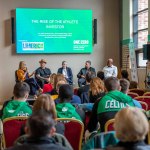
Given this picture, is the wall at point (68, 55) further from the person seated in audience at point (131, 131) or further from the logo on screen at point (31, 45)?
the person seated in audience at point (131, 131)

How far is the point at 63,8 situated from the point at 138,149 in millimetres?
11439

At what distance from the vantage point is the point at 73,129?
3404 millimetres

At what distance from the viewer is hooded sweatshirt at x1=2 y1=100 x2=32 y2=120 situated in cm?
366

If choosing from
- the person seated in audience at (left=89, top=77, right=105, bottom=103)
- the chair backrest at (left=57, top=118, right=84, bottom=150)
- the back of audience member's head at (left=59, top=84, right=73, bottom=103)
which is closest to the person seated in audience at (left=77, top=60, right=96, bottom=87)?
the person seated in audience at (left=89, top=77, right=105, bottom=103)

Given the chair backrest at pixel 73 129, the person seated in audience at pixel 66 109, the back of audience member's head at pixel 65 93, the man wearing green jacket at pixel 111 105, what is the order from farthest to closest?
the back of audience member's head at pixel 65 93, the man wearing green jacket at pixel 111 105, the person seated in audience at pixel 66 109, the chair backrest at pixel 73 129

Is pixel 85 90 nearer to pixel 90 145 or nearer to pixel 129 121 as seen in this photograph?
pixel 90 145

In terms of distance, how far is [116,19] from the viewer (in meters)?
13.5

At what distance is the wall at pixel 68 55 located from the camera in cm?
1260

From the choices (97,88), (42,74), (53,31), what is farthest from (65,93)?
(53,31)

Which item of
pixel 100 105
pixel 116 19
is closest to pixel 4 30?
pixel 116 19

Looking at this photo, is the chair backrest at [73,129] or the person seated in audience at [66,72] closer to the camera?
the chair backrest at [73,129]

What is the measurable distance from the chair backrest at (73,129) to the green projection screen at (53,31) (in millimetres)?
9225

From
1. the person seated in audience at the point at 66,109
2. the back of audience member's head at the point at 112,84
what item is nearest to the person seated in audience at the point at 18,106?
the person seated in audience at the point at 66,109

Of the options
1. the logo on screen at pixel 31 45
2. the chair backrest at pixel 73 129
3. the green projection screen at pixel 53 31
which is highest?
the green projection screen at pixel 53 31
